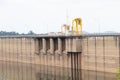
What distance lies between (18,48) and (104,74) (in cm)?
3810

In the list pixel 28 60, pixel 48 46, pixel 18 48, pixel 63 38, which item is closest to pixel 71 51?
pixel 63 38

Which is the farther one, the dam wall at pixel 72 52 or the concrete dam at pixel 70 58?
the dam wall at pixel 72 52

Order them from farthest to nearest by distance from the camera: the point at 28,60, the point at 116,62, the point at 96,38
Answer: the point at 28,60 → the point at 96,38 → the point at 116,62

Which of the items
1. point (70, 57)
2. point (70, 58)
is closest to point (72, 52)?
point (70, 57)

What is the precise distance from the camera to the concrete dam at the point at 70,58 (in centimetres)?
5416

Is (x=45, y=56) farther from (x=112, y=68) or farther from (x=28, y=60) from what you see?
(x=112, y=68)

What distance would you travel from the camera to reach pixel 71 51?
63.4m

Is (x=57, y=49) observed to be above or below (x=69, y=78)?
above

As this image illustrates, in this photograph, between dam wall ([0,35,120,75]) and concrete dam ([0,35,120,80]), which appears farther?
dam wall ([0,35,120,75])

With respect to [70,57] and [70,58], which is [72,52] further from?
[70,58]

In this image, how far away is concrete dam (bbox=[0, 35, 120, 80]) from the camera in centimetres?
5416

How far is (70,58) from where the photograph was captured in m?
64.1

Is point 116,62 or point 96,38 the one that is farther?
point 96,38

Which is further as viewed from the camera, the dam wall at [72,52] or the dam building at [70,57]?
the dam wall at [72,52]
